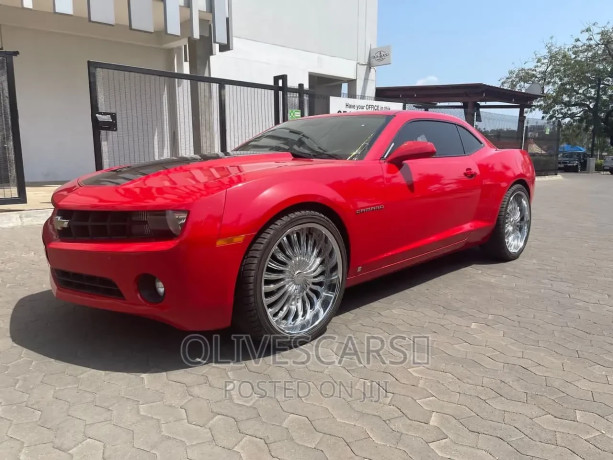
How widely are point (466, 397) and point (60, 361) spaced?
7.16 feet

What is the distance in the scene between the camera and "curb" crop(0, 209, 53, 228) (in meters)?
6.59

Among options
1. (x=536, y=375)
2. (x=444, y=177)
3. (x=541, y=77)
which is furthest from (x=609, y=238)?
(x=541, y=77)

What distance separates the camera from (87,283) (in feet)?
8.86

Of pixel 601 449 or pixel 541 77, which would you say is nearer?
pixel 601 449

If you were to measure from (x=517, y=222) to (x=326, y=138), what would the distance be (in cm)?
257

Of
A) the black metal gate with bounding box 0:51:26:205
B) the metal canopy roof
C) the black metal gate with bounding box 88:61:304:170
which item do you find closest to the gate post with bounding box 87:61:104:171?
the black metal gate with bounding box 0:51:26:205

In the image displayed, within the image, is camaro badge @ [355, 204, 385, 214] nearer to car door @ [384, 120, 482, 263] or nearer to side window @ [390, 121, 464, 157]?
car door @ [384, 120, 482, 263]

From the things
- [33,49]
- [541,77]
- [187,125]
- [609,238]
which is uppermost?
[541,77]

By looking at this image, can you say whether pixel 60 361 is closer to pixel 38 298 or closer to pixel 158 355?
pixel 158 355

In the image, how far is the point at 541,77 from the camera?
39188 millimetres

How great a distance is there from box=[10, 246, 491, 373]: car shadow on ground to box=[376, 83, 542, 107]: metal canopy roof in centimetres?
1791

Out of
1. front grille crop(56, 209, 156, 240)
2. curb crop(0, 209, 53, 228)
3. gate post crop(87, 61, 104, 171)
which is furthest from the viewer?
gate post crop(87, 61, 104, 171)

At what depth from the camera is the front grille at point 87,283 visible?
2.60 m

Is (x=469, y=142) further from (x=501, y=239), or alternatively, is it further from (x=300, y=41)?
(x=300, y=41)
